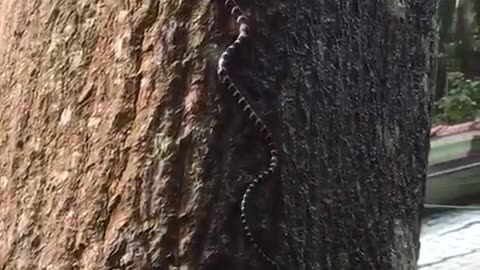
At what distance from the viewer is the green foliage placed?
3289 millimetres

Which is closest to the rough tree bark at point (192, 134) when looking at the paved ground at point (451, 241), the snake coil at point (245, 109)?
the snake coil at point (245, 109)

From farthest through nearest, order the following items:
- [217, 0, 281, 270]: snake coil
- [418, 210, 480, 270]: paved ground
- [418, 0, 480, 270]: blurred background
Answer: [418, 210, 480, 270]: paved ground
[418, 0, 480, 270]: blurred background
[217, 0, 281, 270]: snake coil

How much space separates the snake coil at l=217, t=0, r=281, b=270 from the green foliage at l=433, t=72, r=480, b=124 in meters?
2.27

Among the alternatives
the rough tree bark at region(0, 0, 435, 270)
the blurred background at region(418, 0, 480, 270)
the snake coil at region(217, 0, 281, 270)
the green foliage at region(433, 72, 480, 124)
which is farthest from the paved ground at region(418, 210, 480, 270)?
the snake coil at region(217, 0, 281, 270)

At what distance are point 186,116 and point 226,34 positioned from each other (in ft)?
0.34

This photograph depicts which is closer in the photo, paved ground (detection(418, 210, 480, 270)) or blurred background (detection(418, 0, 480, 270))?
blurred background (detection(418, 0, 480, 270))

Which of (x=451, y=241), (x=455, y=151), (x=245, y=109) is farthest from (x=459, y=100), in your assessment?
(x=245, y=109)

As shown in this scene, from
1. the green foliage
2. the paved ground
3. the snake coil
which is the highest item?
the green foliage

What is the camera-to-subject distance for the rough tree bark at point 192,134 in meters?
1.03

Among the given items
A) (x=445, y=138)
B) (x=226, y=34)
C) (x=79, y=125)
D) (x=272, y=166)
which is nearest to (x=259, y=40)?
(x=226, y=34)

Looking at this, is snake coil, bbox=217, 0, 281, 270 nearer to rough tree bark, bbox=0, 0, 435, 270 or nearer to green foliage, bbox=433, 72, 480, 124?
rough tree bark, bbox=0, 0, 435, 270

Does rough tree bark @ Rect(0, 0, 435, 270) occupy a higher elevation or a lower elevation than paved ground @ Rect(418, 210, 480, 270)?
higher

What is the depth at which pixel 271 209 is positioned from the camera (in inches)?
41.4

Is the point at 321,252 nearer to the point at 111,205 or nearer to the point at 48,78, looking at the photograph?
the point at 111,205
